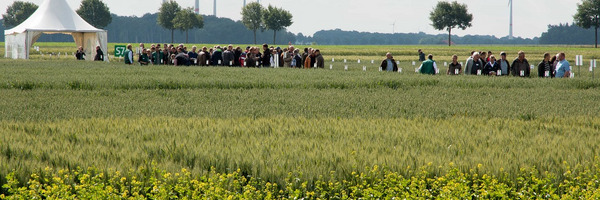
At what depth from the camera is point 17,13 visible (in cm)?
14088

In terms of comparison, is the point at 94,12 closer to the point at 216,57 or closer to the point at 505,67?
the point at 216,57

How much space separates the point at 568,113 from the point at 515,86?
28.6 ft

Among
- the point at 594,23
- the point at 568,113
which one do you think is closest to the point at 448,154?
the point at 568,113

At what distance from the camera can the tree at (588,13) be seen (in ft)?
368

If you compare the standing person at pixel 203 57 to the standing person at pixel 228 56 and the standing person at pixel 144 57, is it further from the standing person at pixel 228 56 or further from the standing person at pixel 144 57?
the standing person at pixel 144 57

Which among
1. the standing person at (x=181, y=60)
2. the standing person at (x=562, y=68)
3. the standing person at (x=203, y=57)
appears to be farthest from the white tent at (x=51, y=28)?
the standing person at (x=562, y=68)

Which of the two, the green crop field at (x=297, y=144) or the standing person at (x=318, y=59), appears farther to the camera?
the standing person at (x=318, y=59)

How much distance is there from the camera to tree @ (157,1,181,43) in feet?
443

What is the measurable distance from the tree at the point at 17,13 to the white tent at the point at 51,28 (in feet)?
314

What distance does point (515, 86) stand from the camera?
933 inches

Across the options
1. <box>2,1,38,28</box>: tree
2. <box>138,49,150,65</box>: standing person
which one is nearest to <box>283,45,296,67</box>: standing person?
<box>138,49,150,65</box>: standing person

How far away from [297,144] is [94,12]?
12292 centimetres

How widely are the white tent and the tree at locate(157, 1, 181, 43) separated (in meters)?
84.1

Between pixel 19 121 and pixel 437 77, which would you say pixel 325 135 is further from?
pixel 437 77
